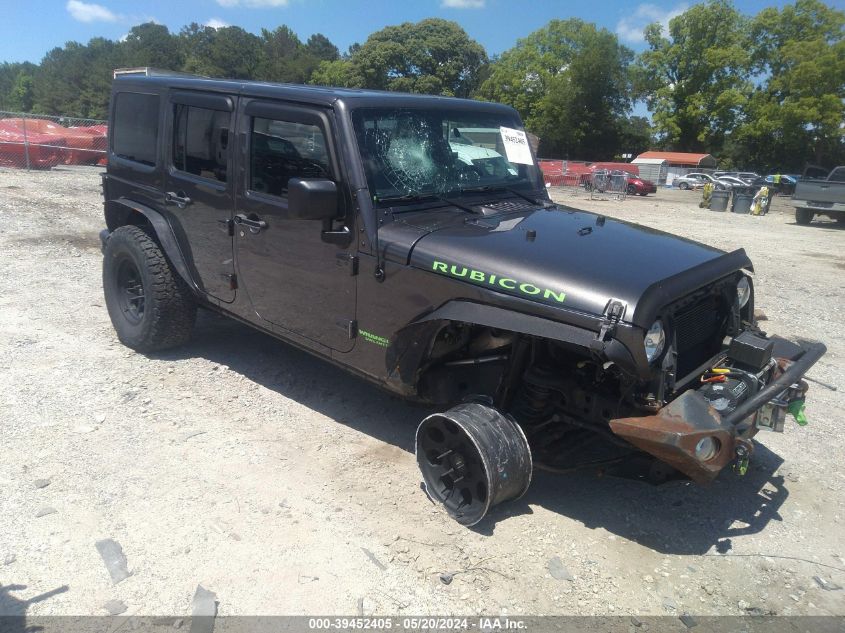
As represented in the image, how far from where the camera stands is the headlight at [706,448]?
275 cm

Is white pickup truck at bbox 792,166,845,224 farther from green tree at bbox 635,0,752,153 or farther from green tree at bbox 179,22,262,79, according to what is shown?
green tree at bbox 179,22,262,79

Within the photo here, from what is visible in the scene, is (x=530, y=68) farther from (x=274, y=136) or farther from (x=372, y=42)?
(x=274, y=136)

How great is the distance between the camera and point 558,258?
10.3 feet

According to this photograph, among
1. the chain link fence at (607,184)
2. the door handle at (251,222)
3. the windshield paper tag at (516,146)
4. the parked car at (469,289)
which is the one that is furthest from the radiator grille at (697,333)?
the chain link fence at (607,184)

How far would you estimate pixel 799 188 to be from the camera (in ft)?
61.1

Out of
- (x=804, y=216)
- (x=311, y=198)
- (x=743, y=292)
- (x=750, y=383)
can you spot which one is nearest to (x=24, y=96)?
(x=804, y=216)

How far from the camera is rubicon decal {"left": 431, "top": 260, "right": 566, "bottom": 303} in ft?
9.68

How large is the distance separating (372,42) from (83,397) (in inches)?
2629

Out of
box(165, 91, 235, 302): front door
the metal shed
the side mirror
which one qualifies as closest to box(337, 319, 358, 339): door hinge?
Result: the side mirror

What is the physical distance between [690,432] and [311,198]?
209 centimetres

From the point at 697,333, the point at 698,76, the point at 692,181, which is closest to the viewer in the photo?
the point at 697,333

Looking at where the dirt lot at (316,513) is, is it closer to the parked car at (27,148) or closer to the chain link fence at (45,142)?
the chain link fence at (45,142)

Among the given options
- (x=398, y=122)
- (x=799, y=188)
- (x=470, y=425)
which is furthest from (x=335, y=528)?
(x=799, y=188)

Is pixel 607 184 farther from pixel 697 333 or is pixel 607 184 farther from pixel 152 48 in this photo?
pixel 152 48
